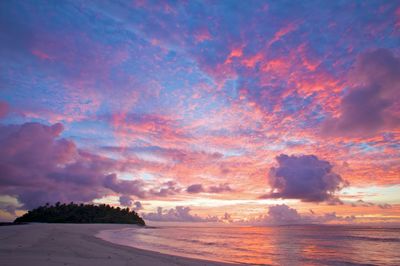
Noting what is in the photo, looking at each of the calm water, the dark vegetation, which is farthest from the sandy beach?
the dark vegetation

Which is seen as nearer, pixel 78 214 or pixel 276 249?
pixel 276 249

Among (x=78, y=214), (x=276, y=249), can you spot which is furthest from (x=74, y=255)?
(x=78, y=214)

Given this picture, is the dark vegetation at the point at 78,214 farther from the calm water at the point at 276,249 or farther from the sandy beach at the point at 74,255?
the sandy beach at the point at 74,255

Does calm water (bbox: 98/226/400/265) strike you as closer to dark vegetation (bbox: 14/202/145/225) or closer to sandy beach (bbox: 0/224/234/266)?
sandy beach (bbox: 0/224/234/266)

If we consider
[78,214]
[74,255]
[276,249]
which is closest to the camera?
[74,255]

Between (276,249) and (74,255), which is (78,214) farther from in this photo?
(74,255)

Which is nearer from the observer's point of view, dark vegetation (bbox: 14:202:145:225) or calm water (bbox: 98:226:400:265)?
calm water (bbox: 98:226:400:265)

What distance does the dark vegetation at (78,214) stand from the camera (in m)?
134

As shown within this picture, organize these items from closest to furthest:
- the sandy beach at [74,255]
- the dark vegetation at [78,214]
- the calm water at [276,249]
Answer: the sandy beach at [74,255], the calm water at [276,249], the dark vegetation at [78,214]

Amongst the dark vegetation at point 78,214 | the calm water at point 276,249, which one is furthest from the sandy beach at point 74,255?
the dark vegetation at point 78,214

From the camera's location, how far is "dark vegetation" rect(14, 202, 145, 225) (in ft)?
440

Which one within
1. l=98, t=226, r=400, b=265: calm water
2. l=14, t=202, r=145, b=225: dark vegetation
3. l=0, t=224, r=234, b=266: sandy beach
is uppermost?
l=14, t=202, r=145, b=225: dark vegetation

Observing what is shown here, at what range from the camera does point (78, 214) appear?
482ft

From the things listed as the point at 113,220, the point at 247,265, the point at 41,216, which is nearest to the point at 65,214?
the point at 41,216
